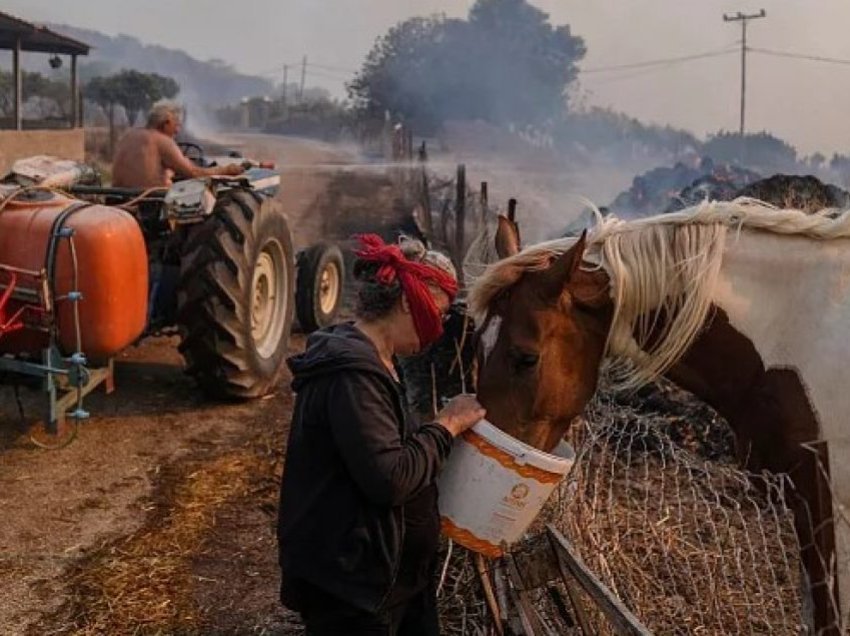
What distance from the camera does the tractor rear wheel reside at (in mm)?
6145

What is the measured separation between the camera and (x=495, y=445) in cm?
260

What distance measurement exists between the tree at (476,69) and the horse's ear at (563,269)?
39.9 metres

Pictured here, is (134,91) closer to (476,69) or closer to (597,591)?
(476,69)

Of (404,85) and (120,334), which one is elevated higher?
(404,85)

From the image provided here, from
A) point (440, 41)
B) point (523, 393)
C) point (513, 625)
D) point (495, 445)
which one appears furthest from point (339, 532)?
point (440, 41)

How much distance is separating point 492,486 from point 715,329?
80 centimetres

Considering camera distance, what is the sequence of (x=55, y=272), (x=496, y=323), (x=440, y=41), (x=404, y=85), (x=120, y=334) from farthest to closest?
(x=440, y=41) → (x=404, y=85) → (x=120, y=334) → (x=55, y=272) → (x=496, y=323)

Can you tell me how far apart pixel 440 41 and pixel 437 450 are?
46882mm

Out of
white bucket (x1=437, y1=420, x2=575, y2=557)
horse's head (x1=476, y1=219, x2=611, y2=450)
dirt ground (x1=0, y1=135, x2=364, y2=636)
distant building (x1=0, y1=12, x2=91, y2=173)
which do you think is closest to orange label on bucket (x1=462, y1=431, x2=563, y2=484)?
white bucket (x1=437, y1=420, x2=575, y2=557)

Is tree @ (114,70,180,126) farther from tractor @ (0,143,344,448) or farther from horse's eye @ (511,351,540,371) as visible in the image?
horse's eye @ (511,351,540,371)

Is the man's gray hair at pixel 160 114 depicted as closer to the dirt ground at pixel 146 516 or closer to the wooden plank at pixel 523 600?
the dirt ground at pixel 146 516

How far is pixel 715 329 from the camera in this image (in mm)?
2836

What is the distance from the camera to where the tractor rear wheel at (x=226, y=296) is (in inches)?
242

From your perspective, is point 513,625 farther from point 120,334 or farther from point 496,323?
point 120,334
